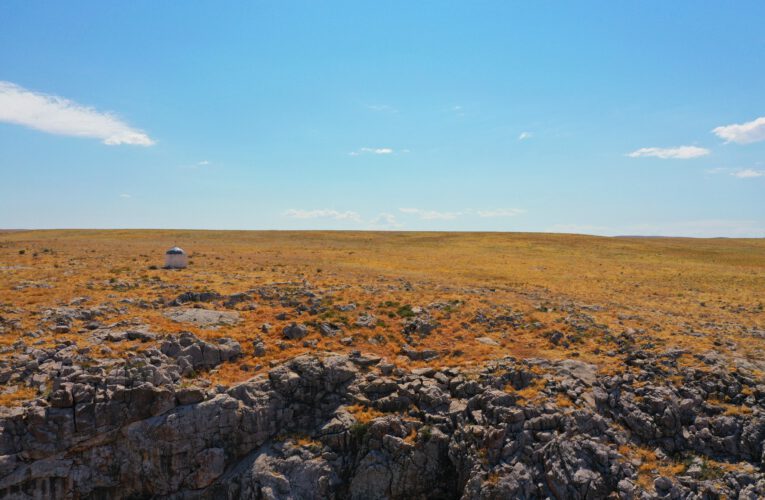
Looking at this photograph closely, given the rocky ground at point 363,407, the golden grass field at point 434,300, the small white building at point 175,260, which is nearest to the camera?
the rocky ground at point 363,407

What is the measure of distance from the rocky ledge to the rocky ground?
7 centimetres

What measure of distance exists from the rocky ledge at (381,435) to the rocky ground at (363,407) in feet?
0.23

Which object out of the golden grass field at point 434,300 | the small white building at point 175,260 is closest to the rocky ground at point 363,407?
the golden grass field at point 434,300

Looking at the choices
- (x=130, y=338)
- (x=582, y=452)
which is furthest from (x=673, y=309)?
(x=130, y=338)

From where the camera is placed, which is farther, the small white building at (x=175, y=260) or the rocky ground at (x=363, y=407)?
the small white building at (x=175, y=260)

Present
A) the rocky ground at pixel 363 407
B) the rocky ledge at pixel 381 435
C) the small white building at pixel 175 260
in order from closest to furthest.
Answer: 1. the rocky ledge at pixel 381 435
2. the rocky ground at pixel 363 407
3. the small white building at pixel 175 260

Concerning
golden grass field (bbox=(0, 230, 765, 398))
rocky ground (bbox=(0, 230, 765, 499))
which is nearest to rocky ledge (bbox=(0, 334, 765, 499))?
rocky ground (bbox=(0, 230, 765, 499))

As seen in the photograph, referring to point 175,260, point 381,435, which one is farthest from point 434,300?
point 175,260

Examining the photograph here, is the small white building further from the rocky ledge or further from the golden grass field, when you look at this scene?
the rocky ledge

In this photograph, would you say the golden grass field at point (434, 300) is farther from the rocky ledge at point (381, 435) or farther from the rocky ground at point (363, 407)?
the rocky ledge at point (381, 435)

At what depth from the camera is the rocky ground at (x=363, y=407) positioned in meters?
18.8

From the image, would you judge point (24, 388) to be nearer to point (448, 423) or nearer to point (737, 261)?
point (448, 423)

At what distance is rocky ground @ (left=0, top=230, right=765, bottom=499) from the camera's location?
741 inches

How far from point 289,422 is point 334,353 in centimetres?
479
